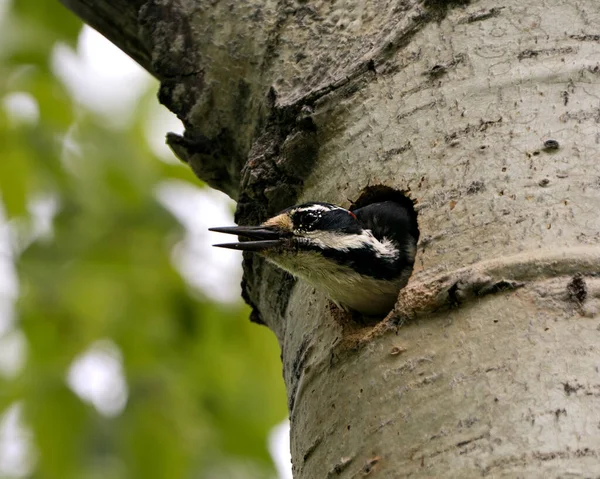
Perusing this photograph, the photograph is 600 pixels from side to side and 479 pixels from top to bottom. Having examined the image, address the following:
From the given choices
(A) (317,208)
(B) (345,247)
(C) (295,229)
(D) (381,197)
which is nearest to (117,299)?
(B) (345,247)

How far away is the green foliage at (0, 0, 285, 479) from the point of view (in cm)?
380

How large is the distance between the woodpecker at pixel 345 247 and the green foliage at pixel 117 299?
1.13 metres

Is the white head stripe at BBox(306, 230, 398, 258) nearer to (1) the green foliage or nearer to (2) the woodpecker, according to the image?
(2) the woodpecker

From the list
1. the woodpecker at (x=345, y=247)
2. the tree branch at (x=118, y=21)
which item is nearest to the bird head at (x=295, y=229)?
the woodpecker at (x=345, y=247)

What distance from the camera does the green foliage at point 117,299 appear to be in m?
3.80

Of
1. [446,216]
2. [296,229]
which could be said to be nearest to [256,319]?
[296,229]

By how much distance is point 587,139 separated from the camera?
2.13 metres

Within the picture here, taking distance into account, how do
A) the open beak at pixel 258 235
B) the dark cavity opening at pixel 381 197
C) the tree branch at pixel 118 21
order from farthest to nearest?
1. the tree branch at pixel 118 21
2. the open beak at pixel 258 235
3. the dark cavity opening at pixel 381 197

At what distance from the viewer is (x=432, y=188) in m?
2.29

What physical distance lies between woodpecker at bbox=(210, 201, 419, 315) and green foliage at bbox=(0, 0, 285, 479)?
44.5 inches

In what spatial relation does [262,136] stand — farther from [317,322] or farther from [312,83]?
[317,322]

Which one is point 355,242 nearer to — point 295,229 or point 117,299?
point 295,229

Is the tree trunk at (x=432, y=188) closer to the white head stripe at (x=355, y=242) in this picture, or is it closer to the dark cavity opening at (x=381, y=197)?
the dark cavity opening at (x=381, y=197)

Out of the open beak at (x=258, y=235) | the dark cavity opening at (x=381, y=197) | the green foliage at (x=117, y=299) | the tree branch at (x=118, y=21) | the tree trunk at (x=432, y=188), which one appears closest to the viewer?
the tree trunk at (x=432, y=188)
